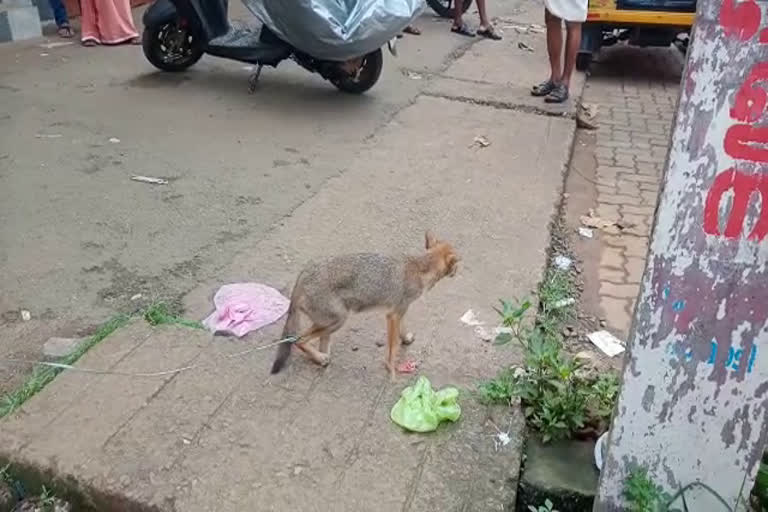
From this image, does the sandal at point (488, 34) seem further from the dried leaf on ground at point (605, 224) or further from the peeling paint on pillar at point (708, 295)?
the peeling paint on pillar at point (708, 295)

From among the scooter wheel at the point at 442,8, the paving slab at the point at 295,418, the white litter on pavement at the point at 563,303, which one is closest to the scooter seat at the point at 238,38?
the paving slab at the point at 295,418

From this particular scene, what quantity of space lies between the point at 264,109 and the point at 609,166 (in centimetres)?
270

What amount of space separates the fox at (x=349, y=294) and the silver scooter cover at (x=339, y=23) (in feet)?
10.6

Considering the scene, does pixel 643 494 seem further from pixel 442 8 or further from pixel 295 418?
pixel 442 8

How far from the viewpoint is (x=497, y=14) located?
435 inches

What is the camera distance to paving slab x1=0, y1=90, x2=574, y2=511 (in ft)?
7.58

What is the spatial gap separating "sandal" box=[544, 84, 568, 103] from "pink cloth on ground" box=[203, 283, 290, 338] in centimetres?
412

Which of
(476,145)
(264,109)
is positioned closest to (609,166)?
(476,145)

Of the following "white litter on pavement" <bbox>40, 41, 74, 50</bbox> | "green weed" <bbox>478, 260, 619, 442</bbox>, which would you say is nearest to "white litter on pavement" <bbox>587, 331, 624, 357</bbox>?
"green weed" <bbox>478, 260, 619, 442</bbox>

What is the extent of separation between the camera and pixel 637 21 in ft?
25.4

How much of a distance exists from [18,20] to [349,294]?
6.58 m

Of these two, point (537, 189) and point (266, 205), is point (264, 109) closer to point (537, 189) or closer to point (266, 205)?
point (266, 205)

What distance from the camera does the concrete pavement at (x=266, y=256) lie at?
2.38 m

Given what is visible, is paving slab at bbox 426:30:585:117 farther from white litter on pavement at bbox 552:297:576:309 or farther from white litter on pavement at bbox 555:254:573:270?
white litter on pavement at bbox 552:297:576:309
